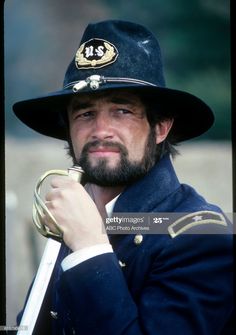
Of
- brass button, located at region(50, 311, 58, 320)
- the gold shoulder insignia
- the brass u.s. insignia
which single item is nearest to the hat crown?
the brass u.s. insignia

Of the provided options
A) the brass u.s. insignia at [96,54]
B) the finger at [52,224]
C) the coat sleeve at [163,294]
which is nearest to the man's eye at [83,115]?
the brass u.s. insignia at [96,54]

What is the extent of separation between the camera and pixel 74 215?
5.44 feet

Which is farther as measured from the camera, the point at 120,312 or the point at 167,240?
the point at 167,240

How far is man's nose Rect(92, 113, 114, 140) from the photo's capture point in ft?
5.86

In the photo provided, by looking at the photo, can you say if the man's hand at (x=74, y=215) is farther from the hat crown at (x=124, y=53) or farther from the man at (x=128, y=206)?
the hat crown at (x=124, y=53)

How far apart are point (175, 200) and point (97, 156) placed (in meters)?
0.23

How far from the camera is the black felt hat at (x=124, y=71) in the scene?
1.84 m

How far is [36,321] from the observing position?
181cm

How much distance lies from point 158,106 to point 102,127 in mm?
203

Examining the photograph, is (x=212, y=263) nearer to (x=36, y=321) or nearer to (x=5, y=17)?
(x=36, y=321)

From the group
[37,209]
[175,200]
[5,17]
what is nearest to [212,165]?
[175,200]

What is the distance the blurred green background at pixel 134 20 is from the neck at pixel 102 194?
1.11 feet

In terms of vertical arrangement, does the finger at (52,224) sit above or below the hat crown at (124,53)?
below

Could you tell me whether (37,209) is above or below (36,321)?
→ above
